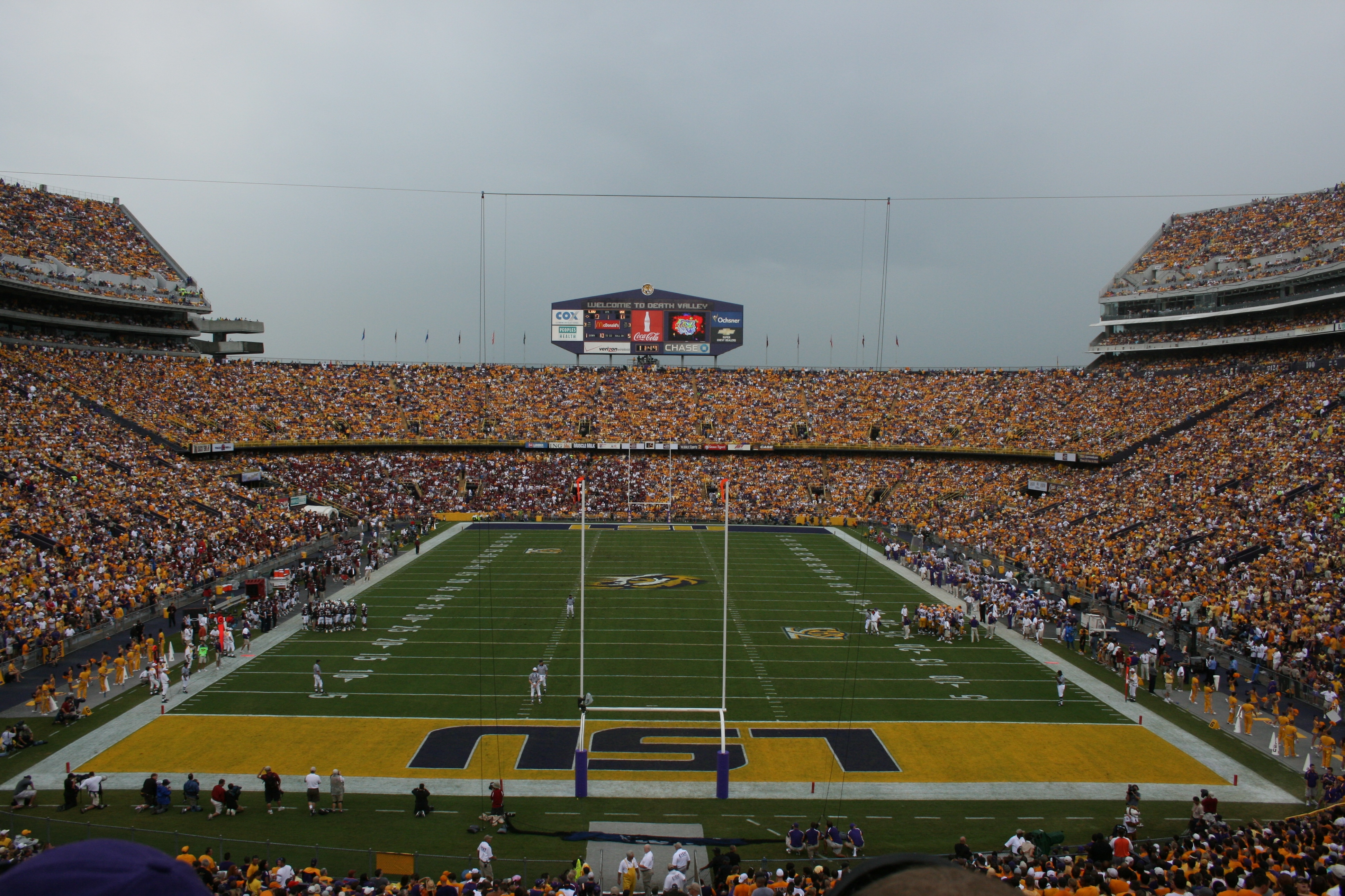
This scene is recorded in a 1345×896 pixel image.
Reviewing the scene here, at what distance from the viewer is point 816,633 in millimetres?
24547

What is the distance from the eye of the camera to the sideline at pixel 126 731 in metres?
14.3

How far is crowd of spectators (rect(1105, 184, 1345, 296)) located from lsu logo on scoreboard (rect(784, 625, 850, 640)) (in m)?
36.1

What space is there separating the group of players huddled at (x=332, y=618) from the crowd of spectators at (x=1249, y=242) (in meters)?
48.9

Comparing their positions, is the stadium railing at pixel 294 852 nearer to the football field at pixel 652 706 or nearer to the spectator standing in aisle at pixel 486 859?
the spectator standing in aisle at pixel 486 859

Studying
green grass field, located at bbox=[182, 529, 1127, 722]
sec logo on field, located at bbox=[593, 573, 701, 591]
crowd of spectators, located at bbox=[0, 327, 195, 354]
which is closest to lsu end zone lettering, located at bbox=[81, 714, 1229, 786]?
green grass field, located at bbox=[182, 529, 1127, 722]

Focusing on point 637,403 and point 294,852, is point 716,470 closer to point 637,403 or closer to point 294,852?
point 637,403

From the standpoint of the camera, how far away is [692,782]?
14.9 metres

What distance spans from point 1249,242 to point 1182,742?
4566cm

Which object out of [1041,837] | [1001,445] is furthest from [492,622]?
[1001,445]

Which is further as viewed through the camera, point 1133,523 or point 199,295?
point 199,295

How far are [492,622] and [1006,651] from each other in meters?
15.8

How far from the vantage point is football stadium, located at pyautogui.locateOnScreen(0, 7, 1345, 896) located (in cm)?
1269

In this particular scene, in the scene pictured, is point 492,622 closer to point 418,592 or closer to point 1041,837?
point 418,592

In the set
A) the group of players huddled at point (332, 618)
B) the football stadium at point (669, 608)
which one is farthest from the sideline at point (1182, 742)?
the group of players huddled at point (332, 618)
